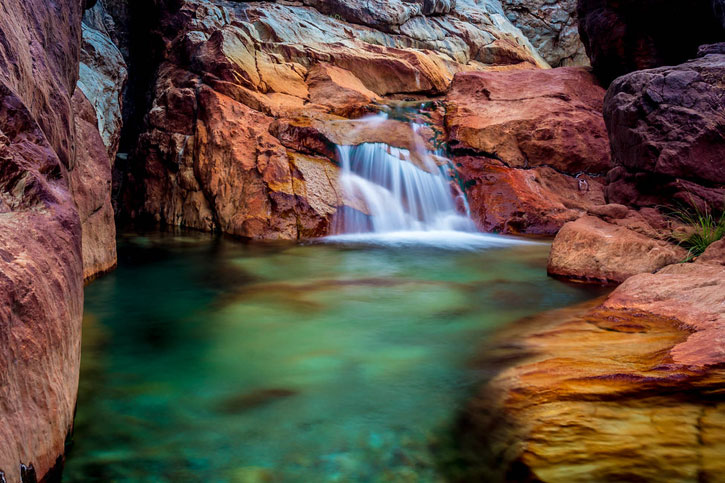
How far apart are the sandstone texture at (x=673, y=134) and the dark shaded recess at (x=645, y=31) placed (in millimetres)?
4052

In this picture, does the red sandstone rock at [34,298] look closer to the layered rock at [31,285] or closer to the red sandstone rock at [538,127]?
the layered rock at [31,285]

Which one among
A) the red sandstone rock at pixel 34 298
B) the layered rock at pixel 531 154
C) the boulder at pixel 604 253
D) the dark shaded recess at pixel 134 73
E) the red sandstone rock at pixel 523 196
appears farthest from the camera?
the dark shaded recess at pixel 134 73

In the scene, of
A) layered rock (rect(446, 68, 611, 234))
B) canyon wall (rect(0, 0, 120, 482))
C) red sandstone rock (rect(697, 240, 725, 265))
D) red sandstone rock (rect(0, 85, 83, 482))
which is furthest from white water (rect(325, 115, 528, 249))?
red sandstone rock (rect(0, 85, 83, 482))

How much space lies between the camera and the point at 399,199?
1023cm

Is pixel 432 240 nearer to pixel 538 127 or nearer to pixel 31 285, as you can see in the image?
pixel 538 127

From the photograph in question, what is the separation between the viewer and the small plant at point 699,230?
5.30 m

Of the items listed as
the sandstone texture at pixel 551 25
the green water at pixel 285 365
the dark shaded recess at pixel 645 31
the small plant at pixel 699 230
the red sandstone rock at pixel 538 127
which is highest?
the sandstone texture at pixel 551 25

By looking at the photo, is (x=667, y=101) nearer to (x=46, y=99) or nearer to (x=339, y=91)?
(x=46, y=99)

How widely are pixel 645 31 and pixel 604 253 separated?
7.43m

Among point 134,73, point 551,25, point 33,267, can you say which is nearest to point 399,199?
point 33,267

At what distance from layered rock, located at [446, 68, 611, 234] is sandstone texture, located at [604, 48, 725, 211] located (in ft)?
11.8

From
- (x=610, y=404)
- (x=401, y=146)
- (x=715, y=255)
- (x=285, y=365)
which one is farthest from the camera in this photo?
(x=401, y=146)

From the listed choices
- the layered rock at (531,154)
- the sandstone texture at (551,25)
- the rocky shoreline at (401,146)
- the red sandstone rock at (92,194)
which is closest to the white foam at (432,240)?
the rocky shoreline at (401,146)

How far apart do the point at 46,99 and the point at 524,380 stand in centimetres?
369
